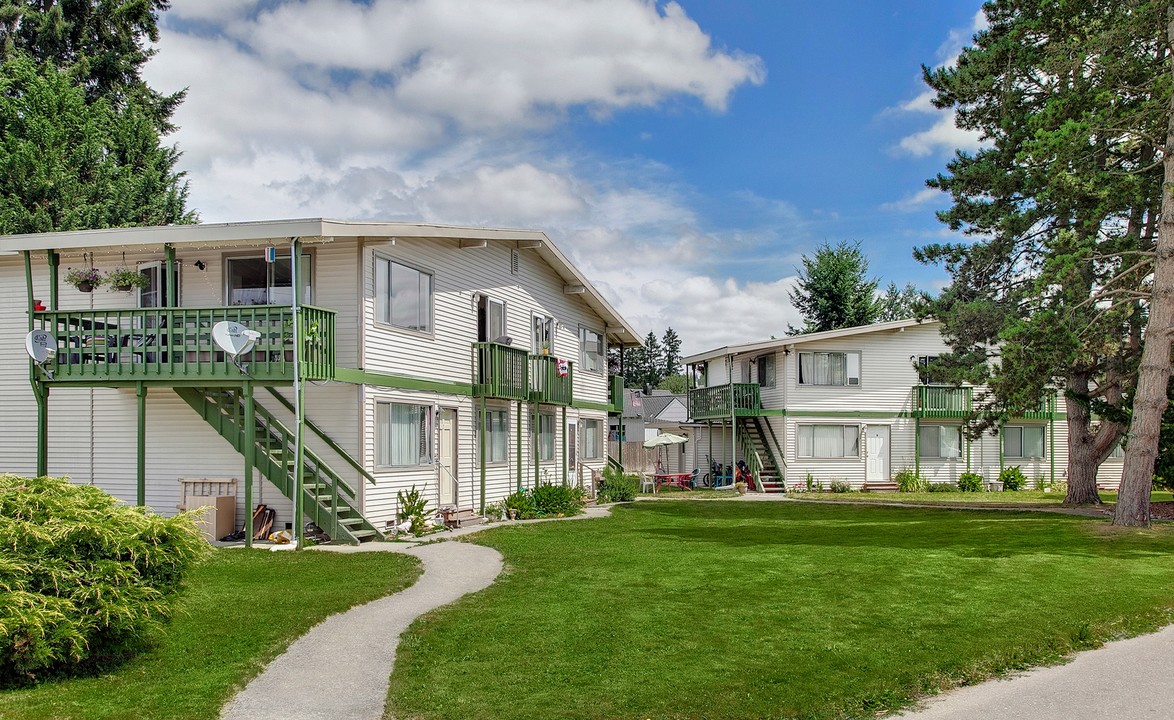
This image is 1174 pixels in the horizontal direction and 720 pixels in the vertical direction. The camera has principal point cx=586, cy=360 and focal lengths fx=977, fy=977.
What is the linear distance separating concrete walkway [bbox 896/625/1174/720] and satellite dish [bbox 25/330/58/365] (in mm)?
16347

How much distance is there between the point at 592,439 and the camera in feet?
109

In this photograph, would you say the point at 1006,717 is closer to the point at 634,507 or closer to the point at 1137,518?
the point at 1137,518

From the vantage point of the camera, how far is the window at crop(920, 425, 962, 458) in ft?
131

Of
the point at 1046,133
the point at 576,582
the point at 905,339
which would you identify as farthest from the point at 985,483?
the point at 576,582

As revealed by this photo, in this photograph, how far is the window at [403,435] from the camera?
1945cm

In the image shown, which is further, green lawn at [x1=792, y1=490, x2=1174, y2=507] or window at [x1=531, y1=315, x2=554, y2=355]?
green lawn at [x1=792, y1=490, x2=1174, y2=507]

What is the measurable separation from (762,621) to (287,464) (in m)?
10.2

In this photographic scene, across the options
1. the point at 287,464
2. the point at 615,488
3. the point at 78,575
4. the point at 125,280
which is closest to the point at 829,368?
the point at 615,488

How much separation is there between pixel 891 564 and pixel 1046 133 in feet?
33.2

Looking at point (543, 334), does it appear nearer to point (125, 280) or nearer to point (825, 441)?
point (125, 280)

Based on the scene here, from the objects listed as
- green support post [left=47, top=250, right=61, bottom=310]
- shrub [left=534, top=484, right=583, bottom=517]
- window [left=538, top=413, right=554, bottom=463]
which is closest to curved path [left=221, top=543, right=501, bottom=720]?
green support post [left=47, top=250, right=61, bottom=310]

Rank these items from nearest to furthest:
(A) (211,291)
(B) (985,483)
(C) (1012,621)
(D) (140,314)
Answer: (C) (1012,621) → (D) (140,314) → (A) (211,291) → (B) (985,483)

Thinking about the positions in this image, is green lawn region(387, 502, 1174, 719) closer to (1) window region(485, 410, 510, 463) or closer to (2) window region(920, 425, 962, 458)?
(1) window region(485, 410, 510, 463)

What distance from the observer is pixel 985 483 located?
3959cm
